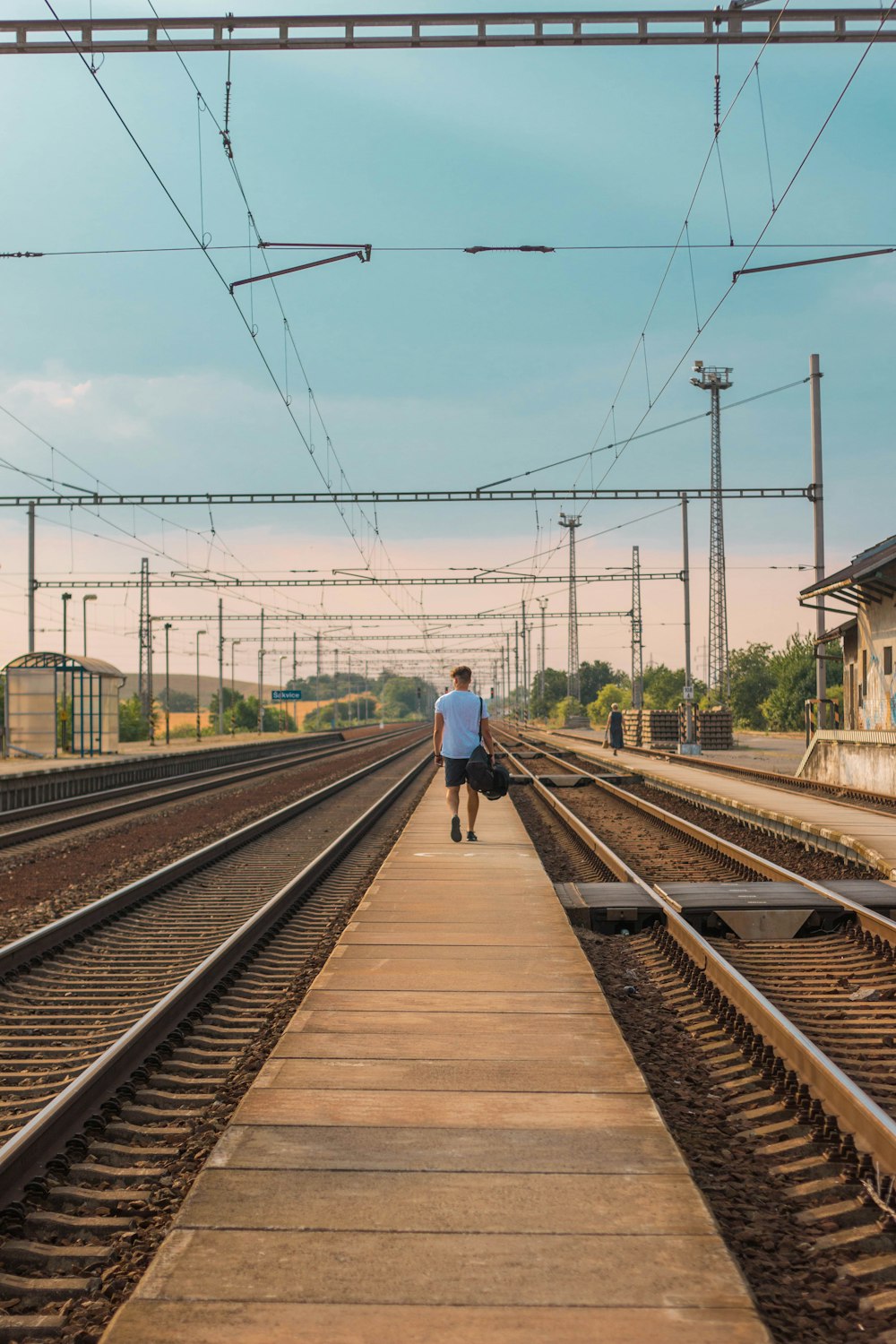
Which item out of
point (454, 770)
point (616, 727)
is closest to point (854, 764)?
point (454, 770)

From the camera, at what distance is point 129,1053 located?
5828mm

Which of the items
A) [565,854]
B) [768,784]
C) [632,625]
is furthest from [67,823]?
[632,625]

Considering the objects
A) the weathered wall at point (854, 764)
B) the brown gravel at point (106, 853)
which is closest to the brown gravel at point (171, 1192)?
the brown gravel at point (106, 853)

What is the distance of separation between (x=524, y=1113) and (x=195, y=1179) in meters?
1.33

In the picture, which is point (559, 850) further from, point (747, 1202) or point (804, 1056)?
point (747, 1202)

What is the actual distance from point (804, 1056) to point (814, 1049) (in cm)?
7

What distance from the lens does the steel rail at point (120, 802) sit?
62.4 ft

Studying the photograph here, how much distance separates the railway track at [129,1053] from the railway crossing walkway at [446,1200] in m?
0.32

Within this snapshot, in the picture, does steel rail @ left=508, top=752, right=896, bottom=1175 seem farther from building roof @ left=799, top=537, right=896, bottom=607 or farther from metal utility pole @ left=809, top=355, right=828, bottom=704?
metal utility pole @ left=809, top=355, right=828, bottom=704

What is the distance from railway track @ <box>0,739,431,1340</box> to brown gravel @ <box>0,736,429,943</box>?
76cm

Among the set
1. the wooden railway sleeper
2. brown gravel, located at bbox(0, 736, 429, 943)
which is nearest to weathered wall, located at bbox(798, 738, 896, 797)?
brown gravel, located at bbox(0, 736, 429, 943)

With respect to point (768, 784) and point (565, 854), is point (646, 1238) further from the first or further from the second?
point (768, 784)

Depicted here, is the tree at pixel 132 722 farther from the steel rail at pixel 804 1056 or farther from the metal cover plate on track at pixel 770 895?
the steel rail at pixel 804 1056

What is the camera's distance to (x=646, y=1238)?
3.43m
